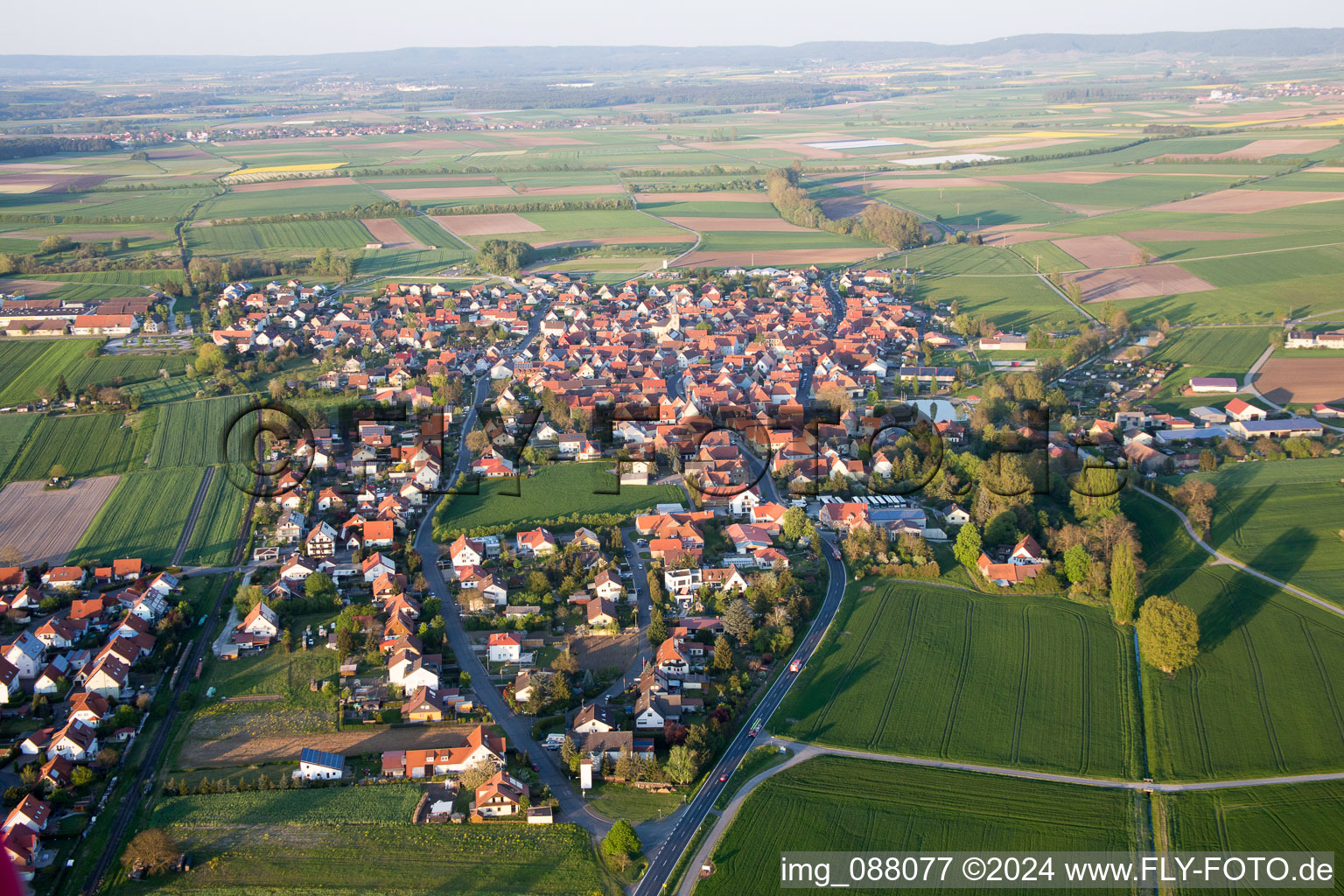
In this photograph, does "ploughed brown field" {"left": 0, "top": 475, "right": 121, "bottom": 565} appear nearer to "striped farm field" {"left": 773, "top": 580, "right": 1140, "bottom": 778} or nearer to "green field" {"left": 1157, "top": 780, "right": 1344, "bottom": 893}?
"striped farm field" {"left": 773, "top": 580, "right": 1140, "bottom": 778}

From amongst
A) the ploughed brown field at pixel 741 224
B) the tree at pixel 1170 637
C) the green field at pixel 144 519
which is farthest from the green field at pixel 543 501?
the ploughed brown field at pixel 741 224

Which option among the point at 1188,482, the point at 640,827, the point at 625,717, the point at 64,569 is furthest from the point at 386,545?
the point at 1188,482

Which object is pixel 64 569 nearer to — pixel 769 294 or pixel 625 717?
pixel 625 717

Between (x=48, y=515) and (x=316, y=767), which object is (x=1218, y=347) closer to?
(x=316, y=767)

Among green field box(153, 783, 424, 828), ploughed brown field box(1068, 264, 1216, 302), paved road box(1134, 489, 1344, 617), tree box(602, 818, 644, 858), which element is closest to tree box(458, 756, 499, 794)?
green field box(153, 783, 424, 828)

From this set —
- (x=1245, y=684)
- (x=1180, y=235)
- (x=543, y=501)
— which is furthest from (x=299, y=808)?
(x=1180, y=235)

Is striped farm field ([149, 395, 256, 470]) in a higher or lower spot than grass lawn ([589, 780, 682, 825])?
higher

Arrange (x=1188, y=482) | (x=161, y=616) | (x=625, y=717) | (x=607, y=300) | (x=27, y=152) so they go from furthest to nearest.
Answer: (x=27, y=152), (x=607, y=300), (x=1188, y=482), (x=161, y=616), (x=625, y=717)
